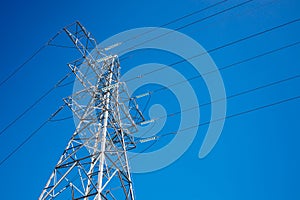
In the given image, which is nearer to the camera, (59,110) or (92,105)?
(92,105)

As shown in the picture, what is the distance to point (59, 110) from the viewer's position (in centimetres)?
1155

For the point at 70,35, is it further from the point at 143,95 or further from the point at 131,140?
the point at 131,140

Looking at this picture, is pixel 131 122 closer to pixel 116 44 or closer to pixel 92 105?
pixel 92 105

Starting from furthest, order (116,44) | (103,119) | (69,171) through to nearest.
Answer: (116,44) < (103,119) < (69,171)

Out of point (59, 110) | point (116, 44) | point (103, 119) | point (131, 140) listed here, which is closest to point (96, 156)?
point (103, 119)

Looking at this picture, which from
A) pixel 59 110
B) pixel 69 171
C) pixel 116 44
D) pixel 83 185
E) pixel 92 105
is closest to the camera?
pixel 69 171

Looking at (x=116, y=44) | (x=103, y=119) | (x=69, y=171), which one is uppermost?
(x=116, y=44)

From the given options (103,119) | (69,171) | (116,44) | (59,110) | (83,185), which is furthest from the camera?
(116,44)

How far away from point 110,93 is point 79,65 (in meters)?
2.14

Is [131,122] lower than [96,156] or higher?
higher

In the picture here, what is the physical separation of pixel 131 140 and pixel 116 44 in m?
5.37

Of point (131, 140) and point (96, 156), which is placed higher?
point (131, 140)

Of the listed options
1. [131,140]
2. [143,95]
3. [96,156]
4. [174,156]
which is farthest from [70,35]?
[174,156]

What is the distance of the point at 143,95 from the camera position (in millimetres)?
12109
